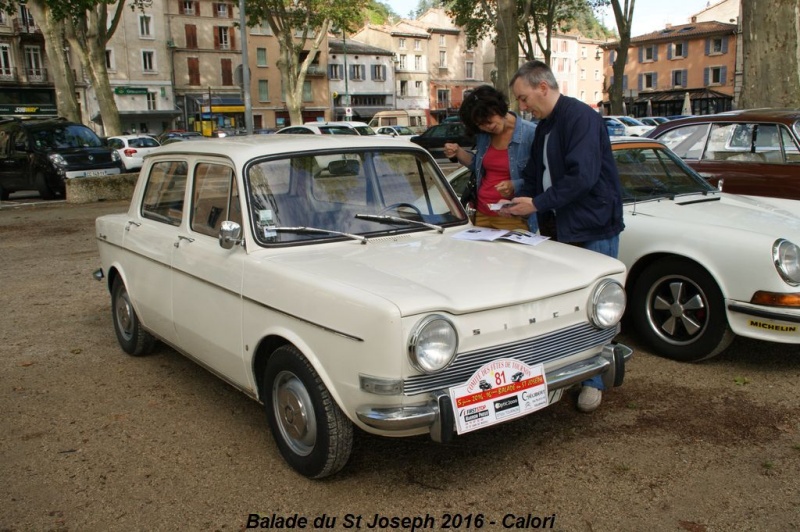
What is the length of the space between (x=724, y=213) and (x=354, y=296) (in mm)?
3450

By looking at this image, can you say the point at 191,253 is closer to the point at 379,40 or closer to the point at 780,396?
the point at 780,396

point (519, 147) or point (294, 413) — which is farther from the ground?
point (519, 147)

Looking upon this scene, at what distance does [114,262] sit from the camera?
549 centimetres

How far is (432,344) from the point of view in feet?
10.0

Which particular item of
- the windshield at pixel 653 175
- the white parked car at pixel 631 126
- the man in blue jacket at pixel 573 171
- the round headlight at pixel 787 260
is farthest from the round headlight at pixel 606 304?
the white parked car at pixel 631 126

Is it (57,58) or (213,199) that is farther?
(57,58)

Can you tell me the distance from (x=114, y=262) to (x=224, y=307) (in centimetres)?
197

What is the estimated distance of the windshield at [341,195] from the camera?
3971 millimetres

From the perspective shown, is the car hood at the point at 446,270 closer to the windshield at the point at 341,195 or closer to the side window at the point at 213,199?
the windshield at the point at 341,195

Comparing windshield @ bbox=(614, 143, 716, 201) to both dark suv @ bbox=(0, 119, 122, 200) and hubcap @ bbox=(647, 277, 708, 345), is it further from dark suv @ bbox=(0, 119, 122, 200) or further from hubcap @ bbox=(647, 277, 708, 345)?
dark suv @ bbox=(0, 119, 122, 200)

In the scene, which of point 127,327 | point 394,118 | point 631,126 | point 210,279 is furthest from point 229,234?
point 394,118

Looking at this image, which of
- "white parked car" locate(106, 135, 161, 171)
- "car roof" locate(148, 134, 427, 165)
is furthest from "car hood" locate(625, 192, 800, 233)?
"white parked car" locate(106, 135, 161, 171)

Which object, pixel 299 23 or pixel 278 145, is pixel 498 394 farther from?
pixel 299 23

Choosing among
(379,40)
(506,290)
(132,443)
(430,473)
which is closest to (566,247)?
(506,290)
